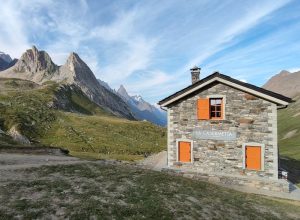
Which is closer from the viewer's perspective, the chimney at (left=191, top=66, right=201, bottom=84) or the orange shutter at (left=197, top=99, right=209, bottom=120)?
the orange shutter at (left=197, top=99, right=209, bottom=120)

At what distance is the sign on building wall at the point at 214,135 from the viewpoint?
91.0 feet

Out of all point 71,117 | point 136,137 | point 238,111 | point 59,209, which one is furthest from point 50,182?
point 71,117

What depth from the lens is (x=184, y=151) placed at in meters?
29.8

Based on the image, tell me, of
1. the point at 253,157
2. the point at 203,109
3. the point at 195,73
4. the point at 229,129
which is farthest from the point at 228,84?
the point at 253,157

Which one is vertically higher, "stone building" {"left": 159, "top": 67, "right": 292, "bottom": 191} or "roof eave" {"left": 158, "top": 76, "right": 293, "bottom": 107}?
"roof eave" {"left": 158, "top": 76, "right": 293, "bottom": 107}

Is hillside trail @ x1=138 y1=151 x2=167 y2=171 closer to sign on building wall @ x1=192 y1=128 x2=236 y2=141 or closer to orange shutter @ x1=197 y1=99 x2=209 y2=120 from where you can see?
sign on building wall @ x1=192 y1=128 x2=236 y2=141

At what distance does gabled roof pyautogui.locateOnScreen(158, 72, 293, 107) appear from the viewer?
26.1 metres

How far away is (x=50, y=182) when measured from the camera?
1773cm

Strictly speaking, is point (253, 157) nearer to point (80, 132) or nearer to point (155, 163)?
point (155, 163)

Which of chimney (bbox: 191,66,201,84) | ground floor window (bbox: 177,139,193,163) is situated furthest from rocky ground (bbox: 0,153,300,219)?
chimney (bbox: 191,66,201,84)

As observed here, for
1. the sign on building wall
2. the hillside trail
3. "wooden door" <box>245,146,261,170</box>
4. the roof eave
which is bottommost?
the hillside trail

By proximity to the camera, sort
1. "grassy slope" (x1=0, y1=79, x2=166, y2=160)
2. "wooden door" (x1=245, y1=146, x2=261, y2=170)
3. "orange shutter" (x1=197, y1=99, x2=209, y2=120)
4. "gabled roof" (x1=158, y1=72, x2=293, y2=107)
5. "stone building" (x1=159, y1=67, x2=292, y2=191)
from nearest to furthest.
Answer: "gabled roof" (x1=158, y1=72, x2=293, y2=107), "stone building" (x1=159, y1=67, x2=292, y2=191), "wooden door" (x1=245, y1=146, x2=261, y2=170), "orange shutter" (x1=197, y1=99, x2=209, y2=120), "grassy slope" (x1=0, y1=79, x2=166, y2=160)

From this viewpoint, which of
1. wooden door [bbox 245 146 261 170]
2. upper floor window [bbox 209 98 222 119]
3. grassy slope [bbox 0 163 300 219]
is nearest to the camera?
grassy slope [bbox 0 163 300 219]

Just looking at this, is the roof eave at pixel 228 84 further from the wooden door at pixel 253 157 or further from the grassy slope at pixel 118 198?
the grassy slope at pixel 118 198
